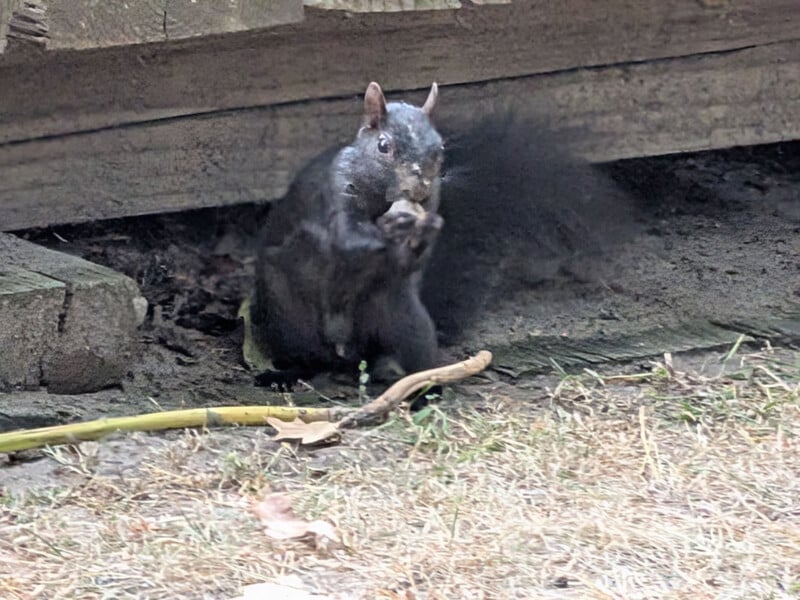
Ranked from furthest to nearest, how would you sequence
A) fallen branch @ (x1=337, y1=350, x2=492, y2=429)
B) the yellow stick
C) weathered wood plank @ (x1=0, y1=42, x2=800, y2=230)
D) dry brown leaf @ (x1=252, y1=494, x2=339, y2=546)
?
weathered wood plank @ (x1=0, y1=42, x2=800, y2=230), fallen branch @ (x1=337, y1=350, x2=492, y2=429), the yellow stick, dry brown leaf @ (x1=252, y1=494, x2=339, y2=546)

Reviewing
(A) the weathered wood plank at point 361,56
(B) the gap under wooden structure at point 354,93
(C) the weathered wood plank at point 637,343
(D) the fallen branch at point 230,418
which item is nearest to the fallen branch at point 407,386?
(D) the fallen branch at point 230,418

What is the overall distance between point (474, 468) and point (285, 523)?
52cm

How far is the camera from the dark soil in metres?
3.78

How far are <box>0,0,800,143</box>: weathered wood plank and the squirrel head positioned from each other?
218 mm

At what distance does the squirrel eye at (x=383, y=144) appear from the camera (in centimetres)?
351

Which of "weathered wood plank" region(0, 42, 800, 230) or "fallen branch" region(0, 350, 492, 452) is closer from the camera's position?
"fallen branch" region(0, 350, 492, 452)

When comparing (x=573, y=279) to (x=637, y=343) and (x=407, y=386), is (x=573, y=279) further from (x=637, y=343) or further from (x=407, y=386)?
(x=407, y=386)

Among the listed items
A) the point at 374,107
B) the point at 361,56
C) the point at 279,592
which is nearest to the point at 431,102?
the point at 374,107

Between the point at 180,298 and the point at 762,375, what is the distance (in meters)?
1.76

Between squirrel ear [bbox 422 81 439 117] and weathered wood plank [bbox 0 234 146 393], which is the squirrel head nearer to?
squirrel ear [bbox 422 81 439 117]

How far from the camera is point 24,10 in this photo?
2742mm

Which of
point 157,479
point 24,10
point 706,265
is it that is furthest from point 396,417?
point 706,265

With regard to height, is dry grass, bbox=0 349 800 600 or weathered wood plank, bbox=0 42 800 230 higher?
weathered wood plank, bbox=0 42 800 230

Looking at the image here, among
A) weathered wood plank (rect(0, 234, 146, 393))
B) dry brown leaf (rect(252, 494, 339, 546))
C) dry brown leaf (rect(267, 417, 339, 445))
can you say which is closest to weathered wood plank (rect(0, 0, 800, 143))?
weathered wood plank (rect(0, 234, 146, 393))
